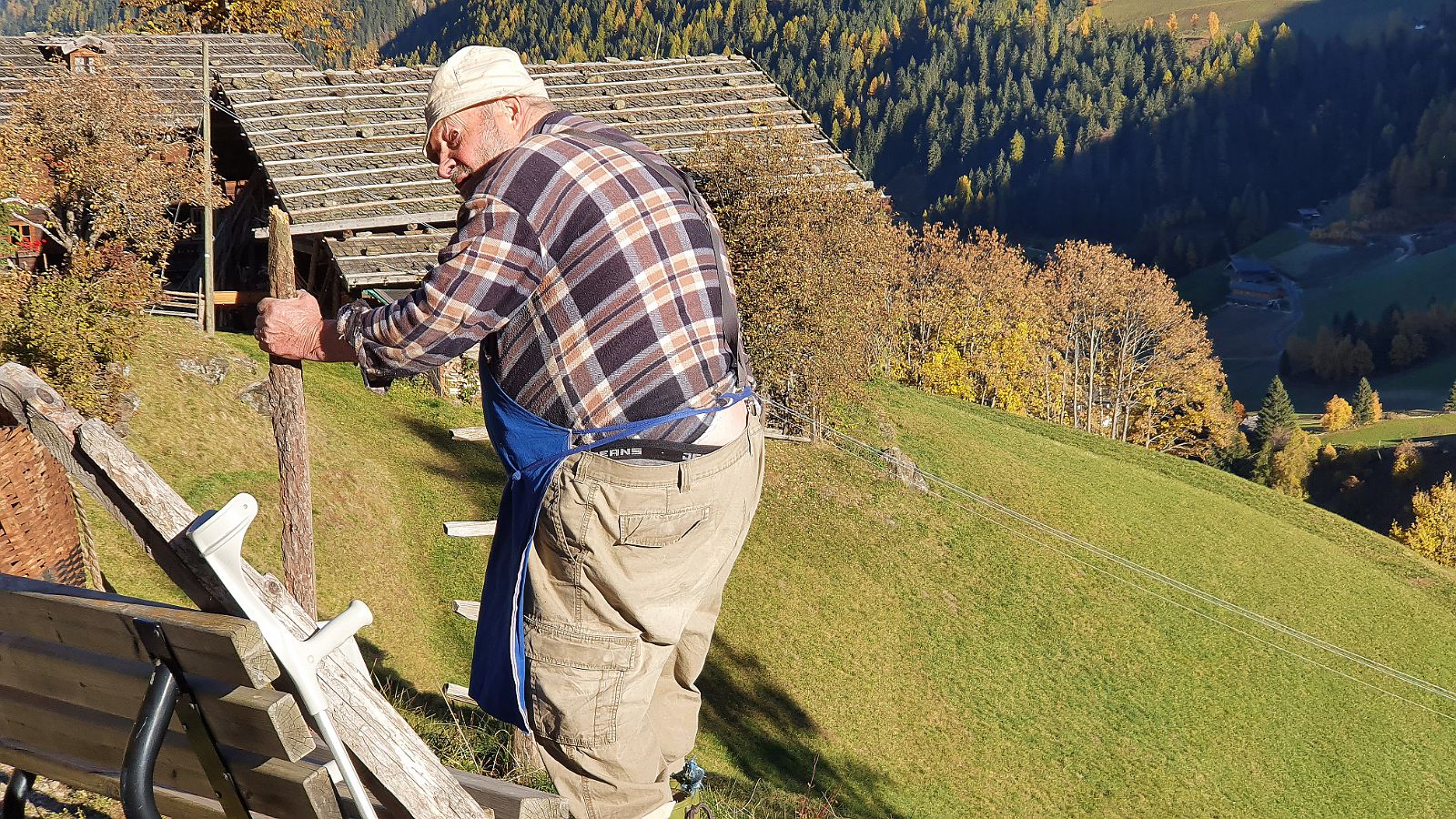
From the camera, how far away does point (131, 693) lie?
2766 mm

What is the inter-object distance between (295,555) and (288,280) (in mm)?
2295

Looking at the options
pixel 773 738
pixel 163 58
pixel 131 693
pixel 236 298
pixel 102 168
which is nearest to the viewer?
→ pixel 131 693

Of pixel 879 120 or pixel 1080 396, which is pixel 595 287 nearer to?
pixel 1080 396

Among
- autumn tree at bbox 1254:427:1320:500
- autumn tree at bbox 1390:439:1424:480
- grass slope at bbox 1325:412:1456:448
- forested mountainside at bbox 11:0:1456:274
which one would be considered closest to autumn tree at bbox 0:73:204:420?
autumn tree at bbox 1254:427:1320:500

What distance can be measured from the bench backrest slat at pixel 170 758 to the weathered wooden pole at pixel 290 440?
2.58 metres

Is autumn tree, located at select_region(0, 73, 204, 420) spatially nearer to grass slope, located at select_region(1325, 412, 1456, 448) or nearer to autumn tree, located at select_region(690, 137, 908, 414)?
autumn tree, located at select_region(690, 137, 908, 414)

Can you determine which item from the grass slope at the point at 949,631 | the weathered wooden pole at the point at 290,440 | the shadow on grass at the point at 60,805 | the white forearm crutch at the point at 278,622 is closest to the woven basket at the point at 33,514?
the weathered wooden pole at the point at 290,440

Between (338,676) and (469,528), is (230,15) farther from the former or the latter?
(338,676)

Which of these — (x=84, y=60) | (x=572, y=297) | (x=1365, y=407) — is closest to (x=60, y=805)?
(x=572, y=297)

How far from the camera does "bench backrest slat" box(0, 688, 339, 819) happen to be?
2.62 m

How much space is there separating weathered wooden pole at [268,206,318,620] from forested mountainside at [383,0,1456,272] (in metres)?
138

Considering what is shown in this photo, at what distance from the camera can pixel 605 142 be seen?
127 inches

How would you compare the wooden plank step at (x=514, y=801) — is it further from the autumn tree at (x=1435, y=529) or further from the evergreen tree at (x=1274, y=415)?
the evergreen tree at (x=1274, y=415)

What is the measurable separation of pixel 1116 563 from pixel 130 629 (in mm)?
22590
